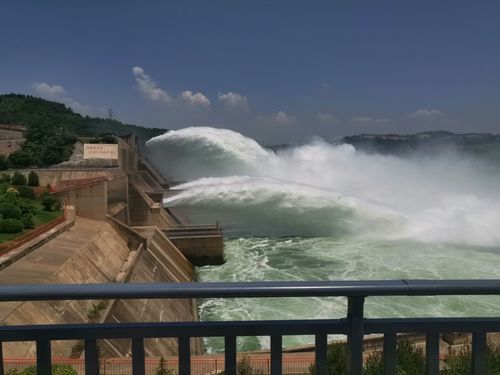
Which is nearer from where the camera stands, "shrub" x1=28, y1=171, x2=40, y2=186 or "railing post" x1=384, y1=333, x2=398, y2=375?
"railing post" x1=384, y1=333, x2=398, y2=375

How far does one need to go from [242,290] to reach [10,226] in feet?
62.3

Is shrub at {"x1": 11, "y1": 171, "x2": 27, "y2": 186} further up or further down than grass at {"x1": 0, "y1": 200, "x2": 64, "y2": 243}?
further up

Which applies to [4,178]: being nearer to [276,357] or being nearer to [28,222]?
[28,222]

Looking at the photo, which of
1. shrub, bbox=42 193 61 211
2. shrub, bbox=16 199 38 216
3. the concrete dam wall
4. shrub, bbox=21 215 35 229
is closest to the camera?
the concrete dam wall

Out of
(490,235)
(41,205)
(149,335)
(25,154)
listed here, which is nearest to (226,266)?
(41,205)

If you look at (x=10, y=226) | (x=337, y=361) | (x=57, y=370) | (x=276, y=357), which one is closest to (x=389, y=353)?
(x=276, y=357)

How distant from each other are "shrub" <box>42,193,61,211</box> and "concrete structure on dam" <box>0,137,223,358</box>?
47 cm

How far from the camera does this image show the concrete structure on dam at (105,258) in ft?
34.7

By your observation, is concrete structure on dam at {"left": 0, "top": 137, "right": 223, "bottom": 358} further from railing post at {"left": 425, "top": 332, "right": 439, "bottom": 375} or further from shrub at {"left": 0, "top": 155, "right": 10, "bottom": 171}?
shrub at {"left": 0, "top": 155, "right": 10, "bottom": 171}

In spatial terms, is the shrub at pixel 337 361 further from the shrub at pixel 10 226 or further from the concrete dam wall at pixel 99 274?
the shrub at pixel 10 226

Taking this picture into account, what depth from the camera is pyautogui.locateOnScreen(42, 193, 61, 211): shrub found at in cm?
2358

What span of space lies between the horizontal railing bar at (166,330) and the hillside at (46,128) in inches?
2278

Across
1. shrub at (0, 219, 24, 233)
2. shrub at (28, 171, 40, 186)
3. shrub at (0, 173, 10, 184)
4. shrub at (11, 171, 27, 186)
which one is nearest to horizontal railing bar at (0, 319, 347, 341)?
shrub at (0, 219, 24, 233)

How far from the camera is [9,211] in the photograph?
64.4 ft
